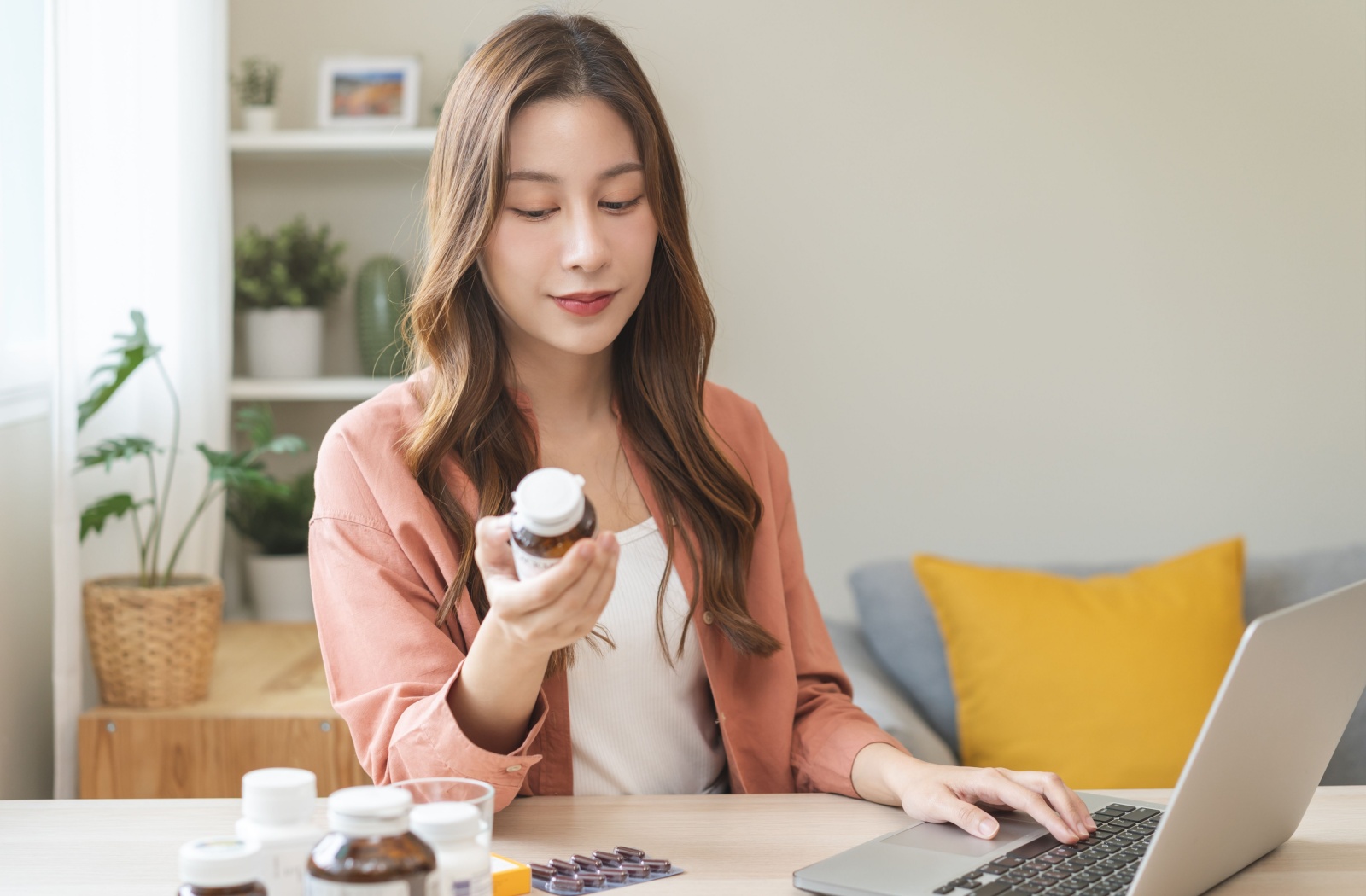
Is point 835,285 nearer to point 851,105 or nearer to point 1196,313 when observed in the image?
point 851,105

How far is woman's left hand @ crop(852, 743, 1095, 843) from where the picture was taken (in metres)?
1.00

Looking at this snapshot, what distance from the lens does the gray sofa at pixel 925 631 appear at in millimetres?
2178

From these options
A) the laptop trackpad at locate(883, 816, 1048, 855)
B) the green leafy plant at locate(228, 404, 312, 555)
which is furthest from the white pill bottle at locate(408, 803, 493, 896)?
the green leafy plant at locate(228, 404, 312, 555)

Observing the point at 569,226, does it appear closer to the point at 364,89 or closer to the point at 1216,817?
the point at 1216,817

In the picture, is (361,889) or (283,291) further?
(283,291)

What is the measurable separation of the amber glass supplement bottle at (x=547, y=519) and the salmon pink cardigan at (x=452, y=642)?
0.87 feet

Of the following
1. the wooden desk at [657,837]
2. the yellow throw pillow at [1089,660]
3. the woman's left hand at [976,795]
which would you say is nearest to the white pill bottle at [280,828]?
the wooden desk at [657,837]

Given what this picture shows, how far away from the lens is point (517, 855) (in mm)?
966

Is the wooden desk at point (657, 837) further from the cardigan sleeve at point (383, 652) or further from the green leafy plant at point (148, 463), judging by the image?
the green leafy plant at point (148, 463)

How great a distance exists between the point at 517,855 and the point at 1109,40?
7.23ft

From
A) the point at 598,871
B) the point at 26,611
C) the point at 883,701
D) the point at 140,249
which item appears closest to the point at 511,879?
the point at 598,871

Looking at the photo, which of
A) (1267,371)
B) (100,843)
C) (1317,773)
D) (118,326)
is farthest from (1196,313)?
(100,843)

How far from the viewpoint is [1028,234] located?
2617mm

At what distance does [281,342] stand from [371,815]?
200 centimetres
